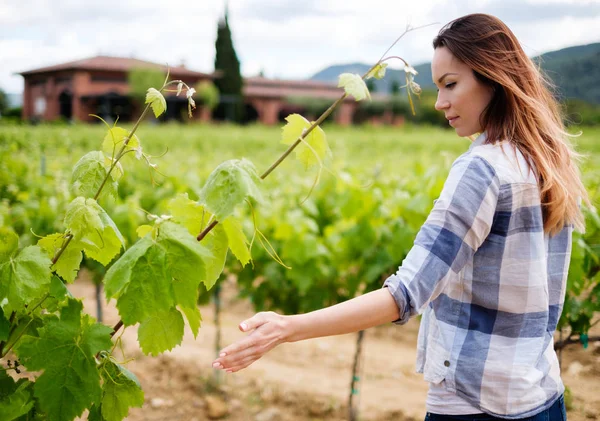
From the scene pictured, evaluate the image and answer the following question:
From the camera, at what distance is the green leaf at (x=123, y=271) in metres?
1.21

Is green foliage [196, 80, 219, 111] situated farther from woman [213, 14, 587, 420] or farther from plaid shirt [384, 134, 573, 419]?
plaid shirt [384, 134, 573, 419]

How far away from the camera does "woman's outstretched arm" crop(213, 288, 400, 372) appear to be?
122 centimetres

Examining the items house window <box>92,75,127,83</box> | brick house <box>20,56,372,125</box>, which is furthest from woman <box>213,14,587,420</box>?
house window <box>92,75,127,83</box>

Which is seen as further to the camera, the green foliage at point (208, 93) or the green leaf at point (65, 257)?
the green foliage at point (208, 93)

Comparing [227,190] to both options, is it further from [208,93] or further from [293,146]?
[208,93]

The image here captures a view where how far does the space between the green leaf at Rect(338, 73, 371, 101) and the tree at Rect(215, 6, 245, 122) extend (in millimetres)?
45529

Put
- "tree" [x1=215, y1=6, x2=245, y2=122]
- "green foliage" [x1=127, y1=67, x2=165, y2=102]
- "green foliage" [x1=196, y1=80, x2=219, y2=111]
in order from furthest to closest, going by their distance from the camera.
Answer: "tree" [x1=215, y1=6, x2=245, y2=122]
"green foliage" [x1=196, y1=80, x2=219, y2=111]
"green foliage" [x1=127, y1=67, x2=165, y2=102]

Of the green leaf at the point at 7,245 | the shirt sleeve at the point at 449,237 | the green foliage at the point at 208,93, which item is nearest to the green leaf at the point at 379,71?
the shirt sleeve at the point at 449,237

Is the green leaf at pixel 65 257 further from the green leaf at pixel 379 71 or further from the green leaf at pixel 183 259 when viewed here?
the green leaf at pixel 379 71

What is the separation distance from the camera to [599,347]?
457 cm

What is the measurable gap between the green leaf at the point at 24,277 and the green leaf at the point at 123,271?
234 mm

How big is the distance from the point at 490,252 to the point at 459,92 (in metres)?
0.42

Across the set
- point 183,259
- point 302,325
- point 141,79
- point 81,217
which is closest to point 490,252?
point 302,325

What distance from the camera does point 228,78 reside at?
46156 mm
